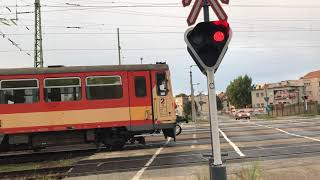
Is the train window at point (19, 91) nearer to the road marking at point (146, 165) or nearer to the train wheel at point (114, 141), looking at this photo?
the train wheel at point (114, 141)

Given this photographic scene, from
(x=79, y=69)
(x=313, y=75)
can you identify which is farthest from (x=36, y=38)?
(x=313, y=75)

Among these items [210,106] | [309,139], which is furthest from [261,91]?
[210,106]

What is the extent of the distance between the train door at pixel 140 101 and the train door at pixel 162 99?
0.24 m

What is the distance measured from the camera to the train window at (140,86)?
20.4 meters

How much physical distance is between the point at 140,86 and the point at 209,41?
1315 cm

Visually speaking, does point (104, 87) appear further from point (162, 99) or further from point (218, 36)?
point (218, 36)

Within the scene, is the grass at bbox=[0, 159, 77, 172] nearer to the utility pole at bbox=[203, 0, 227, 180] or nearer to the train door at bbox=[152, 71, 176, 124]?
the train door at bbox=[152, 71, 176, 124]

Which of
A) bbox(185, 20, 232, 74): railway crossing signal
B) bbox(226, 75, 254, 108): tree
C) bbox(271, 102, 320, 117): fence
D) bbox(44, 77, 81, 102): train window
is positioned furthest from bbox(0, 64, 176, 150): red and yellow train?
bbox(226, 75, 254, 108): tree

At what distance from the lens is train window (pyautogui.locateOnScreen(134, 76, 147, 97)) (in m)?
20.4

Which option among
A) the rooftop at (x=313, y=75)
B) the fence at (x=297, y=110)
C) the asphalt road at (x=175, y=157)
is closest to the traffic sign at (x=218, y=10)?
the asphalt road at (x=175, y=157)

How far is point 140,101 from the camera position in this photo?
802 inches

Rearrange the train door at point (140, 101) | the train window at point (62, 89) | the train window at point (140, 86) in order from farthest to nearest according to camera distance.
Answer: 1. the train window at point (140, 86)
2. the train door at point (140, 101)
3. the train window at point (62, 89)

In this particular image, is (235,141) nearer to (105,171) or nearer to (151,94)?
(151,94)

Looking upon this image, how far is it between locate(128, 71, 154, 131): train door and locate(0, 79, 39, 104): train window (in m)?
3.60
